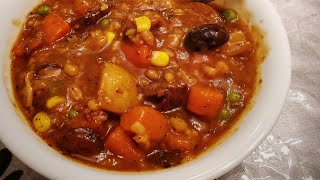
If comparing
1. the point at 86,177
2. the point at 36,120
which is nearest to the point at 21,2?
the point at 36,120

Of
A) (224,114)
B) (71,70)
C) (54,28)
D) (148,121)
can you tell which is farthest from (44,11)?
(224,114)

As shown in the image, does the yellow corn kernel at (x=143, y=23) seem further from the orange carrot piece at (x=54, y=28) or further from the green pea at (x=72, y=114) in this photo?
the green pea at (x=72, y=114)

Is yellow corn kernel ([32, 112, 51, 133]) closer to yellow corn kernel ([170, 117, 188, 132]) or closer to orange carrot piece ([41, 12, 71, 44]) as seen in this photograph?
orange carrot piece ([41, 12, 71, 44])

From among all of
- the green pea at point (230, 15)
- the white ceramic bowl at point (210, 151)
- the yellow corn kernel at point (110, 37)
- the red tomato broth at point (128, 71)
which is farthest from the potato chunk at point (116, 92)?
the green pea at point (230, 15)

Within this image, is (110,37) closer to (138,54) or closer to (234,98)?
(138,54)

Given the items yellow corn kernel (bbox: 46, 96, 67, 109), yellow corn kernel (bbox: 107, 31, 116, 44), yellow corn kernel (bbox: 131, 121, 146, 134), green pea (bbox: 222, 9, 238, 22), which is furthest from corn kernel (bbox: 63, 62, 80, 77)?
green pea (bbox: 222, 9, 238, 22)
